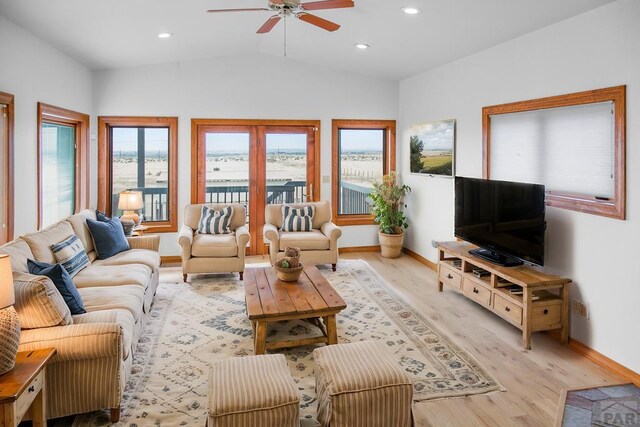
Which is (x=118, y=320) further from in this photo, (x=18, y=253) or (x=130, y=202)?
(x=130, y=202)

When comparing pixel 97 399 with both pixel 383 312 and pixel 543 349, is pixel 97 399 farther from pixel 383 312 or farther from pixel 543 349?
pixel 543 349

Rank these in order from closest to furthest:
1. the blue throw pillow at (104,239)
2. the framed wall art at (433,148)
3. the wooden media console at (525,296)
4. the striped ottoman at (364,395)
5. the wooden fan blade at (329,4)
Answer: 1. the striped ottoman at (364,395)
2. the wooden fan blade at (329,4)
3. the wooden media console at (525,296)
4. the blue throw pillow at (104,239)
5. the framed wall art at (433,148)

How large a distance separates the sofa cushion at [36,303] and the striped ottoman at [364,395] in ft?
5.15

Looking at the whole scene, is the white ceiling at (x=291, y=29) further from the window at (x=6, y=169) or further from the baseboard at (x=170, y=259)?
the baseboard at (x=170, y=259)

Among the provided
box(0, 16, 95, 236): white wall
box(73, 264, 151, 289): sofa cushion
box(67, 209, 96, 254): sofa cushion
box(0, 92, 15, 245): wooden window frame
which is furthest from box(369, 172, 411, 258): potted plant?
box(0, 92, 15, 245): wooden window frame

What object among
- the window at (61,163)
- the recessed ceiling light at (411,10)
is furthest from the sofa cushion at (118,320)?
the recessed ceiling light at (411,10)

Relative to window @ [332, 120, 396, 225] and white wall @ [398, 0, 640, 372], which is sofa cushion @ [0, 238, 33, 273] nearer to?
white wall @ [398, 0, 640, 372]

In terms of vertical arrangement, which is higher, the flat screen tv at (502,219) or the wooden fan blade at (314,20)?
the wooden fan blade at (314,20)

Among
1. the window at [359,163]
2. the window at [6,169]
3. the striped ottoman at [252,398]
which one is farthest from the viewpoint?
the window at [359,163]

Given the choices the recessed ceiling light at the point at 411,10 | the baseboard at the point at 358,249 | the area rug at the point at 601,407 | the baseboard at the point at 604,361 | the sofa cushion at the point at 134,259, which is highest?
the recessed ceiling light at the point at 411,10

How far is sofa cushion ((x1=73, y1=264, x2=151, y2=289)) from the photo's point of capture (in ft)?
12.4

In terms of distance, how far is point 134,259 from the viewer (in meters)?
4.50

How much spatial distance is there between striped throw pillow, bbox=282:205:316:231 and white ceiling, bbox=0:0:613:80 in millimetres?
Result: 2217

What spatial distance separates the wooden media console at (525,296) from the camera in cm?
366
